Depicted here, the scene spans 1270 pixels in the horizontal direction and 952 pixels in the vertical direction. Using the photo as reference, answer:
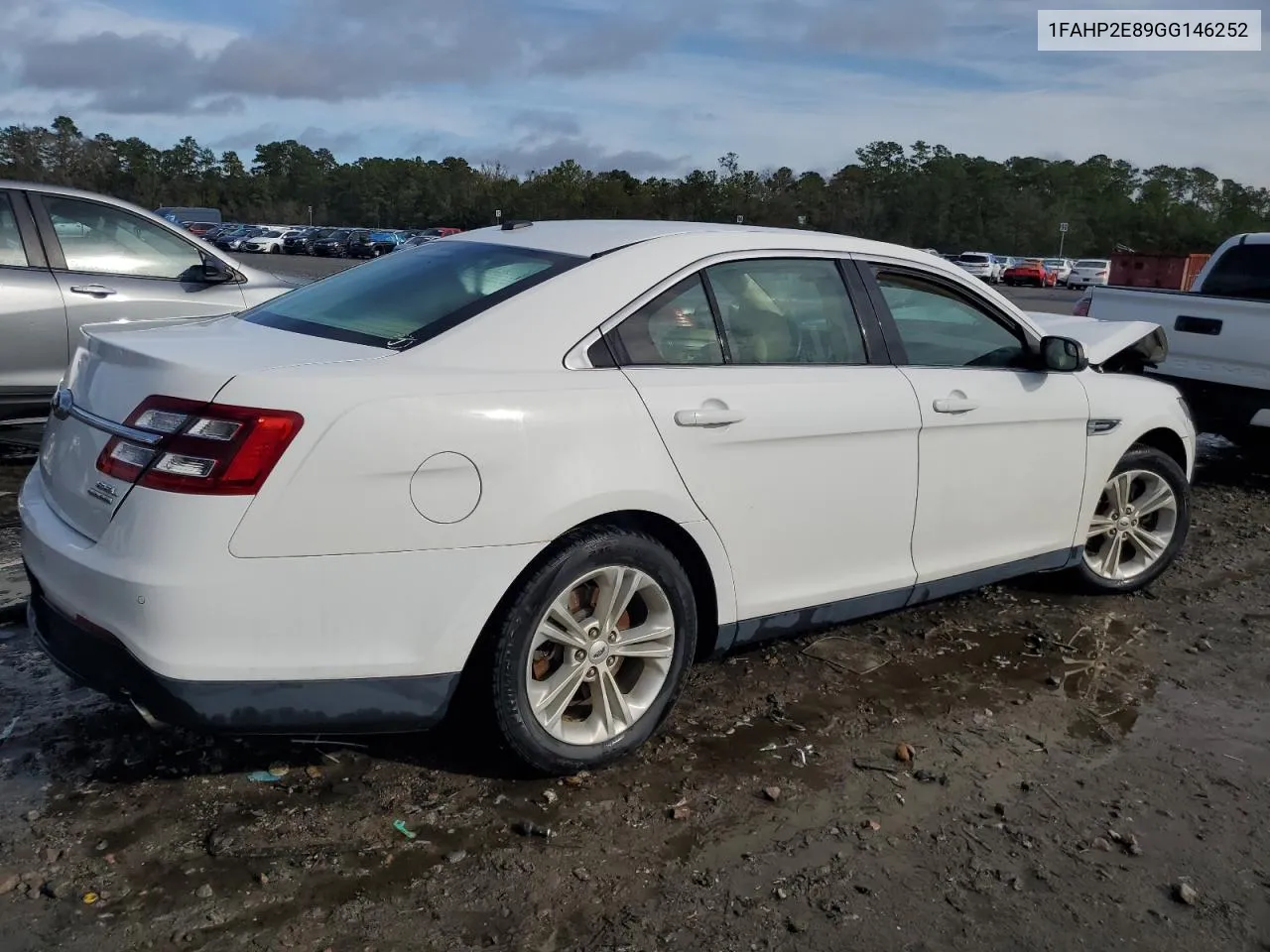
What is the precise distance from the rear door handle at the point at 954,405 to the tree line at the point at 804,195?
7063 cm

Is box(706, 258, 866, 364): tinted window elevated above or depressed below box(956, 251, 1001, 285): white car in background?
above

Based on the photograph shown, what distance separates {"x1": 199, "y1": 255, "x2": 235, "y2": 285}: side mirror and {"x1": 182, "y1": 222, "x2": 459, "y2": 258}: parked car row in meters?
46.6

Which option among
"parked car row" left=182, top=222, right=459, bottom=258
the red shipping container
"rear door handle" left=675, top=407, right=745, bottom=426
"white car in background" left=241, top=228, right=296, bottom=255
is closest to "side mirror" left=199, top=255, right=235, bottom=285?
"rear door handle" left=675, top=407, right=745, bottom=426

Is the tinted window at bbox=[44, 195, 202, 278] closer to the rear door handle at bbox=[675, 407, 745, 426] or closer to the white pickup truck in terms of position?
the rear door handle at bbox=[675, 407, 745, 426]

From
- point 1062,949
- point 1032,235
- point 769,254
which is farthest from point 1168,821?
point 1032,235

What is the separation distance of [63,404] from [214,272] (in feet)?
13.4

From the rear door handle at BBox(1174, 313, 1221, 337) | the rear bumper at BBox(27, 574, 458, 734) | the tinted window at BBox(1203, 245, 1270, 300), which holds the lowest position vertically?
the rear bumper at BBox(27, 574, 458, 734)

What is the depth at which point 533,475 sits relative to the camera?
3.00 meters

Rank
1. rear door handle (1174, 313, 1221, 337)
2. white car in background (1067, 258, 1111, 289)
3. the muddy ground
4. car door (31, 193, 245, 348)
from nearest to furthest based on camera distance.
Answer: the muddy ground
car door (31, 193, 245, 348)
rear door handle (1174, 313, 1221, 337)
white car in background (1067, 258, 1111, 289)

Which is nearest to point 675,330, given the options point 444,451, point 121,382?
point 444,451

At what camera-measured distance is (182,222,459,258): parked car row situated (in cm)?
5497

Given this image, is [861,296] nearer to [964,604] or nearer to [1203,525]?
[964,604]

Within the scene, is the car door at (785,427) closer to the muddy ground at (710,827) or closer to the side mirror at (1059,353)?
the muddy ground at (710,827)

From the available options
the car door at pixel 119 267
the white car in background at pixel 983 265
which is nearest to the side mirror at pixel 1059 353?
the car door at pixel 119 267
